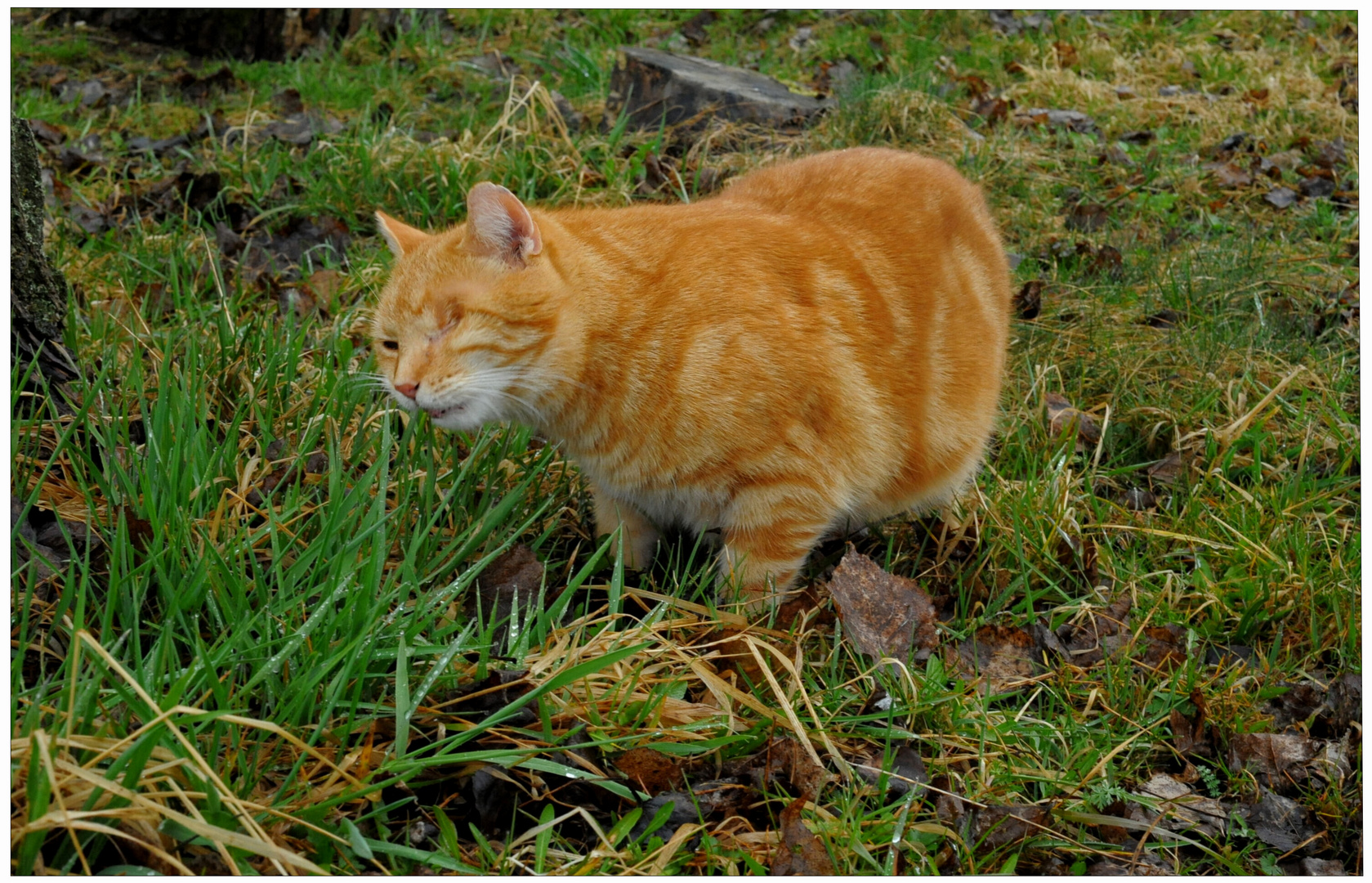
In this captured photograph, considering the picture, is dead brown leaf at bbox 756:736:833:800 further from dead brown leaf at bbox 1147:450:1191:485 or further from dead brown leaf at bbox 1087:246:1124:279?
dead brown leaf at bbox 1087:246:1124:279

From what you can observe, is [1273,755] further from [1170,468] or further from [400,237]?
[400,237]

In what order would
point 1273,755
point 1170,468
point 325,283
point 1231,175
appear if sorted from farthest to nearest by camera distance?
point 1231,175 < point 325,283 < point 1170,468 < point 1273,755

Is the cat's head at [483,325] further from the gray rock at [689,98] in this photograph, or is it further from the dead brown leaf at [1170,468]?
the gray rock at [689,98]

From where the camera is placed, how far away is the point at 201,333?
3.47m

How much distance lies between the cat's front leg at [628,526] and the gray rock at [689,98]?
2.96 metres

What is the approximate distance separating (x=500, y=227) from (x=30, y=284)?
4.33ft

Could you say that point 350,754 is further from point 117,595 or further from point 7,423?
point 7,423

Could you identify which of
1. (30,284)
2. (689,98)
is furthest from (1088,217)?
(30,284)

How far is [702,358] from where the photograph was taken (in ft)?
9.07

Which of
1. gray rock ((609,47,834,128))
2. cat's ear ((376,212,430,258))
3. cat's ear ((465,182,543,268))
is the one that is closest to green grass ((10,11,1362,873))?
gray rock ((609,47,834,128))

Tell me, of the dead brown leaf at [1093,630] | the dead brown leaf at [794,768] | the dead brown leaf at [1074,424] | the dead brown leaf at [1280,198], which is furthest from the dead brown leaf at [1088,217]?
the dead brown leaf at [794,768]

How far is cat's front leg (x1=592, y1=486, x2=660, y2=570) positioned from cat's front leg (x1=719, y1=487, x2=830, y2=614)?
313mm

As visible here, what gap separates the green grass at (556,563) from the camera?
1979 millimetres

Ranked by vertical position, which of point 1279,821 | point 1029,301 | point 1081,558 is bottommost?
point 1279,821
